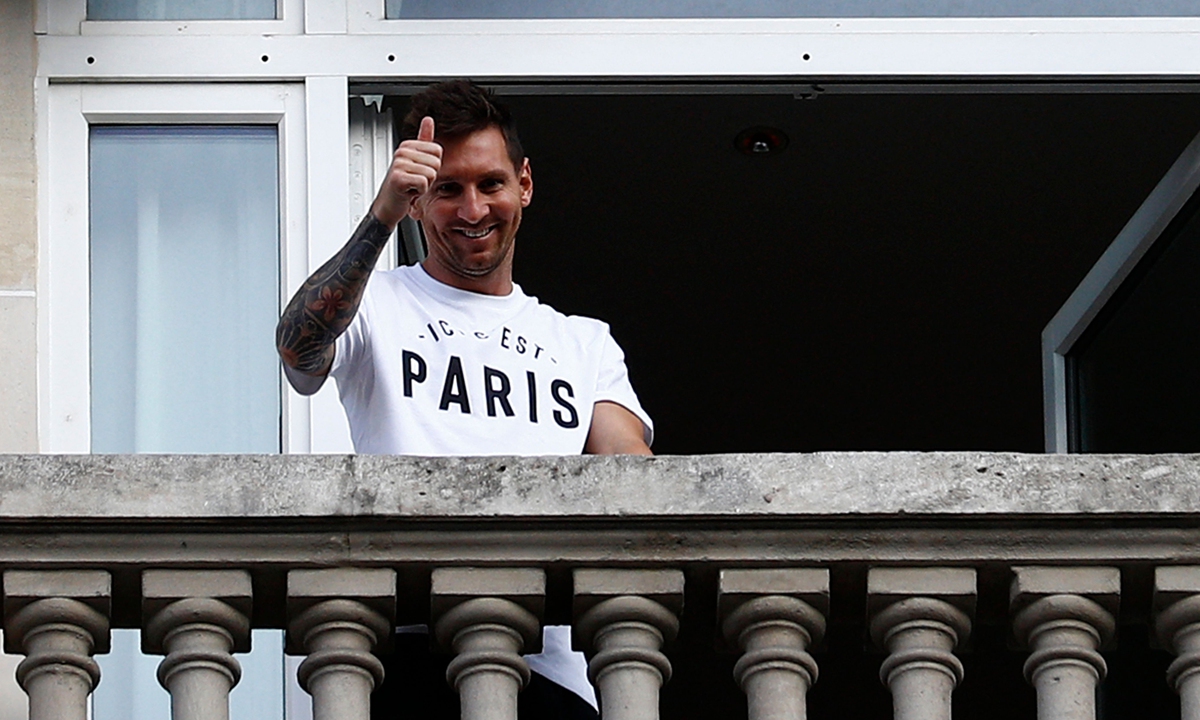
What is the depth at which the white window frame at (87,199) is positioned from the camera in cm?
664

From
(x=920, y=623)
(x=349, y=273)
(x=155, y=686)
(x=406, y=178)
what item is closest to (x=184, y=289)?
(x=155, y=686)

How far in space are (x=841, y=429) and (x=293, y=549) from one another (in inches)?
323

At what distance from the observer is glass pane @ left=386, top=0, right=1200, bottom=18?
282 inches

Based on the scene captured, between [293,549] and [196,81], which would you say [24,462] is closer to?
[293,549]

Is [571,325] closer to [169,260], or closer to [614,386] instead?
[614,386]

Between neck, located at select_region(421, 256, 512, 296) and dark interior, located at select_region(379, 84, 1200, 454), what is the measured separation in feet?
8.65

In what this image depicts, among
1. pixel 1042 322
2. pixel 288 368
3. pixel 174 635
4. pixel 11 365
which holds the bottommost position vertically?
pixel 174 635

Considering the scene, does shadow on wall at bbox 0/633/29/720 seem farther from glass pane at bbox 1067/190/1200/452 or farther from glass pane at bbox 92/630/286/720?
glass pane at bbox 1067/190/1200/452

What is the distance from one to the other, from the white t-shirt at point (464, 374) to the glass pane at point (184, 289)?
1.01 meters

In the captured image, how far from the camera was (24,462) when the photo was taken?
4.80 metres

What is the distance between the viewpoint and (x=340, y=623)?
15.8 feet

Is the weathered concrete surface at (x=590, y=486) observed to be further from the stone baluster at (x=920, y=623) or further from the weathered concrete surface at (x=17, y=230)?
the weathered concrete surface at (x=17, y=230)

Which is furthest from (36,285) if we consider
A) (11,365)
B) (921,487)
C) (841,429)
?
(841,429)

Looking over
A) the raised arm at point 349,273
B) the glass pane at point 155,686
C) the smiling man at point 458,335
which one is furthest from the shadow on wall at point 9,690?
the raised arm at point 349,273
